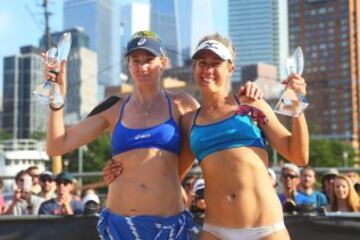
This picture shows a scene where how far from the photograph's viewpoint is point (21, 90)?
7156cm

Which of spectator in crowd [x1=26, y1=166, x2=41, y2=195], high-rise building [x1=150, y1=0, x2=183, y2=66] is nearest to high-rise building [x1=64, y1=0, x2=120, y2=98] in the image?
high-rise building [x1=150, y1=0, x2=183, y2=66]

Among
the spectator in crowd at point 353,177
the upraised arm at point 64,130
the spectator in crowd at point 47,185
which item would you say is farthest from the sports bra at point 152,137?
the spectator in crowd at point 353,177

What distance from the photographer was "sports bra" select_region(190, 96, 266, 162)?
324 centimetres

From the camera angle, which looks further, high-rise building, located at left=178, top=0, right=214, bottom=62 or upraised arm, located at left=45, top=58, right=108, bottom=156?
high-rise building, located at left=178, top=0, right=214, bottom=62

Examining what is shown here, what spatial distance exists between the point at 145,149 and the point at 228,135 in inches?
19.8

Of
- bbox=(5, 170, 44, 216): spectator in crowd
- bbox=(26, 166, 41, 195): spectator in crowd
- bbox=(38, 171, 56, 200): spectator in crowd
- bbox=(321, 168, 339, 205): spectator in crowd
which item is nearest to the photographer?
bbox=(5, 170, 44, 216): spectator in crowd

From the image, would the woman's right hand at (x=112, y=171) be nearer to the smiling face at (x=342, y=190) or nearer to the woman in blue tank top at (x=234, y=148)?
the woman in blue tank top at (x=234, y=148)

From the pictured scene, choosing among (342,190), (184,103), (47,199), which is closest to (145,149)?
(184,103)

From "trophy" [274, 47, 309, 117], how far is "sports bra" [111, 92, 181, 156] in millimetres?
663

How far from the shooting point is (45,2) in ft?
72.5

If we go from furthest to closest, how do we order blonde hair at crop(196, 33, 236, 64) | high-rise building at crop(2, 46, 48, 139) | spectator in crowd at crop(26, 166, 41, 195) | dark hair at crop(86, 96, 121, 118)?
high-rise building at crop(2, 46, 48, 139)
spectator in crowd at crop(26, 166, 41, 195)
dark hair at crop(86, 96, 121, 118)
blonde hair at crop(196, 33, 236, 64)

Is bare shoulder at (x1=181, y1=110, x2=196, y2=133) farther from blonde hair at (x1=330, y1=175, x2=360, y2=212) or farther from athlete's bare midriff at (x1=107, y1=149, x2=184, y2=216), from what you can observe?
blonde hair at (x1=330, y1=175, x2=360, y2=212)

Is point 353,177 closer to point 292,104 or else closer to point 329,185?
point 329,185

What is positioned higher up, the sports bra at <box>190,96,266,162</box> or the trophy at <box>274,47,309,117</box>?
the trophy at <box>274,47,309,117</box>
